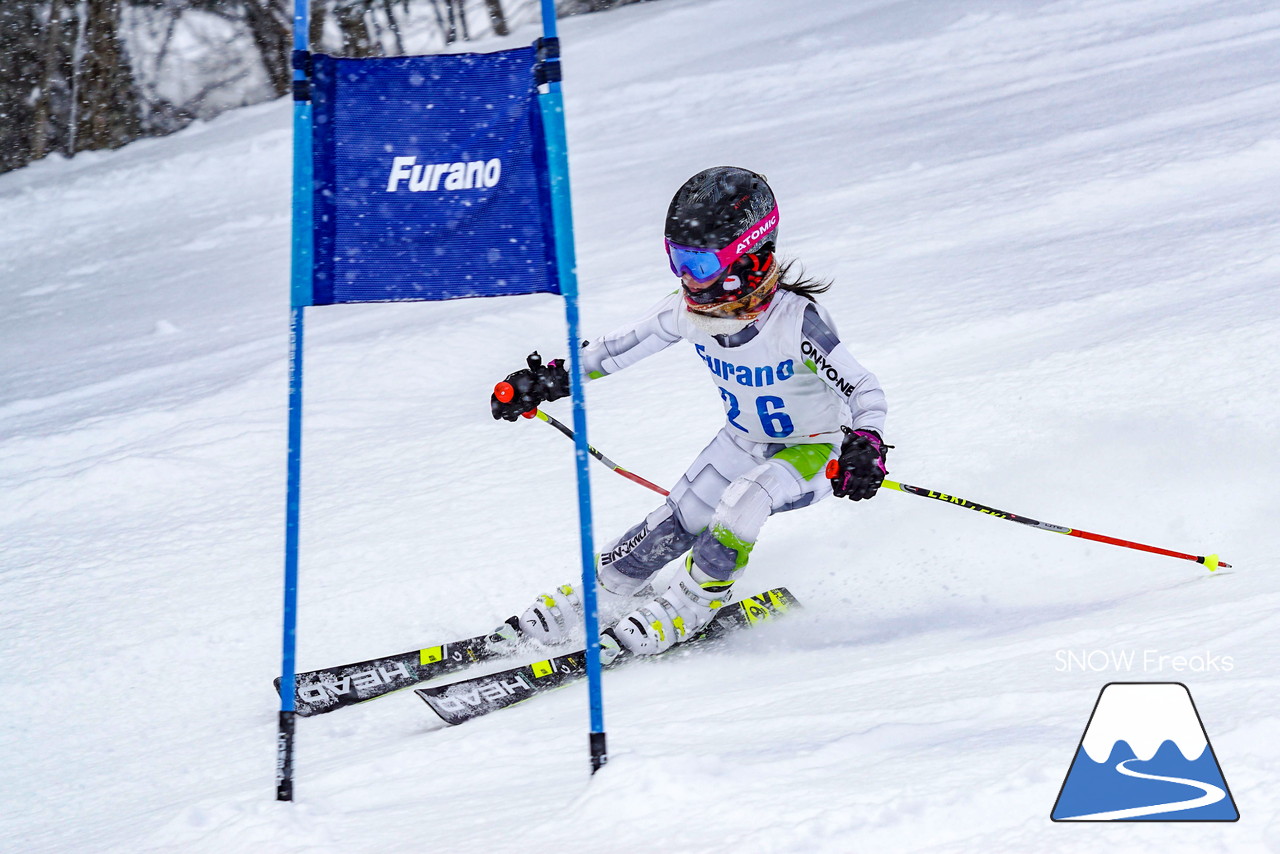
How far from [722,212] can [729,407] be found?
0.82 m

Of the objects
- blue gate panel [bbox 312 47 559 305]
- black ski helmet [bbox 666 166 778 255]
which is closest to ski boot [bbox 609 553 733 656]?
black ski helmet [bbox 666 166 778 255]

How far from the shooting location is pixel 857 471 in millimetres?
3096

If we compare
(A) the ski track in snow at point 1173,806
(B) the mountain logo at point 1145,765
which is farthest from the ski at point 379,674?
(A) the ski track in snow at point 1173,806

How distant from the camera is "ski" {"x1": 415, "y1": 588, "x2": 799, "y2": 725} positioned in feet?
10.8

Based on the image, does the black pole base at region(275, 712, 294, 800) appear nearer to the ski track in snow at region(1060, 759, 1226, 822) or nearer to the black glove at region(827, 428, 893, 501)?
the black glove at region(827, 428, 893, 501)

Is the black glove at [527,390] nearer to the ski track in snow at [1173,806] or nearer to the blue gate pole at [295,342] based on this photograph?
the blue gate pole at [295,342]

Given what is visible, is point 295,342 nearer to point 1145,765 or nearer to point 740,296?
point 740,296

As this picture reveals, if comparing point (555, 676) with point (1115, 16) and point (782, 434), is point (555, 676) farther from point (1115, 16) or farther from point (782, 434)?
point (1115, 16)

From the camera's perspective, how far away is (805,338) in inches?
135

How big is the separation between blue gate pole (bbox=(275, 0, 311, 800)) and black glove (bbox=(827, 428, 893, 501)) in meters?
1.51

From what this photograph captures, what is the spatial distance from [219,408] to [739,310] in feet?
12.3

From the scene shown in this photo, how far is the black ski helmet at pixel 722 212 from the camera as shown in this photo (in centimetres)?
321

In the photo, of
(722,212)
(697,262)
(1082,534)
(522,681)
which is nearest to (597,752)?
(522,681)

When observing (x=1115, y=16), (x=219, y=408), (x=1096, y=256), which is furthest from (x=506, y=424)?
(x=1115, y=16)
